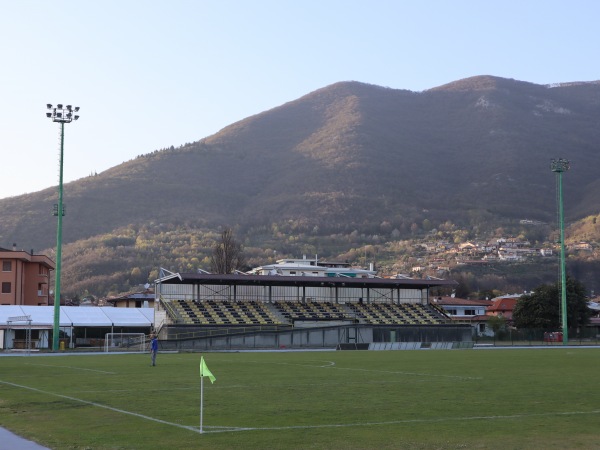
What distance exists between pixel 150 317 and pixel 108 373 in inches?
1969

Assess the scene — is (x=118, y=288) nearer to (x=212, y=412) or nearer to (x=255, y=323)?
(x=255, y=323)

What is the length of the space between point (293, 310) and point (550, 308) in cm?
3999

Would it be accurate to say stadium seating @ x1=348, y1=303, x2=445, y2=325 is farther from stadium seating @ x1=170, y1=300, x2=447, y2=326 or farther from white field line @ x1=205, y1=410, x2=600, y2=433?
white field line @ x1=205, y1=410, x2=600, y2=433

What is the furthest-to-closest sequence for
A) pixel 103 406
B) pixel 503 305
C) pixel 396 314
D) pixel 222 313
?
pixel 503 305
pixel 396 314
pixel 222 313
pixel 103 406

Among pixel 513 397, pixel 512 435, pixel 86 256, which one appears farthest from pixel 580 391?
pixel 86 256

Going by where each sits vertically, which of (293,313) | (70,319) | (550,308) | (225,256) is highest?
(225,256)

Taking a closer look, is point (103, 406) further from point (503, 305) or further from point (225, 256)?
point (503, 305)

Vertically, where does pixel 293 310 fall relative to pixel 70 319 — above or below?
above

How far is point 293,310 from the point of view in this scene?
9538 centimetres

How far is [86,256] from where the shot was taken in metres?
200

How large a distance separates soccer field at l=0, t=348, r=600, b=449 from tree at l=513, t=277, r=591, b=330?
262 feet

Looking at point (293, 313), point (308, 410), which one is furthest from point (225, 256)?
point (308, 410)

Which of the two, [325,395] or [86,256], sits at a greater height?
[86,256]

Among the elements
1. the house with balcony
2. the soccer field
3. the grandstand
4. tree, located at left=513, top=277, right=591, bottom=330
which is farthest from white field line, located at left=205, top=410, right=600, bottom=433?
the house with balcony
